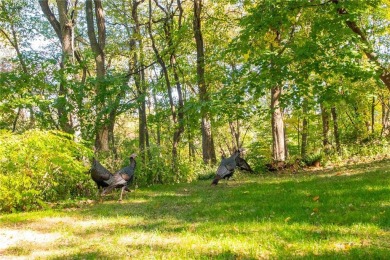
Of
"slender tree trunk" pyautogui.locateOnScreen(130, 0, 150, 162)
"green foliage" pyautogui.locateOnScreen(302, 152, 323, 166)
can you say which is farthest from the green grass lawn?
"slender tree trunk" pyautogui.locateOnScreen(130, 0, 150, 162)

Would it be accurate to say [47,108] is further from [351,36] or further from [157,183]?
[351,36]

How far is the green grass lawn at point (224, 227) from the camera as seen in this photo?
4.51 m

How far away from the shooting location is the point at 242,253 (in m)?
4.40

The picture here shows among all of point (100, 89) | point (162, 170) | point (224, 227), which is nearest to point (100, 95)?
point (100, 89)

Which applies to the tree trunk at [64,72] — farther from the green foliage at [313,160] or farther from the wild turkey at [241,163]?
the green foliage at [313,160]

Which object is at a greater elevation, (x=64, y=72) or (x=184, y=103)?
(x=64, y=72)

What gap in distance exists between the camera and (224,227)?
5.76 meters

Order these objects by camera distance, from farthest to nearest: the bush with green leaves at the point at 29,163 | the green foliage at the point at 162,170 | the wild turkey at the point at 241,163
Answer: the wild turkey at the point at 241,163 → the green foliage at the point at 162,170 → the bush with green leaves at the point at 29,163

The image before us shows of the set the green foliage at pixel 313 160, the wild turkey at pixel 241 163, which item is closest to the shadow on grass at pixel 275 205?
the wild turkey at pixel 241 163

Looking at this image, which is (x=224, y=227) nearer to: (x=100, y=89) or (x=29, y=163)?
(x=29, y=163)

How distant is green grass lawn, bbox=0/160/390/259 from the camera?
4.51 metres

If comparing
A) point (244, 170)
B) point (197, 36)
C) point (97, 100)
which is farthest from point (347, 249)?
point (197, 36)

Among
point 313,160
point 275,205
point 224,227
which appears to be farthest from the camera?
point 313,160

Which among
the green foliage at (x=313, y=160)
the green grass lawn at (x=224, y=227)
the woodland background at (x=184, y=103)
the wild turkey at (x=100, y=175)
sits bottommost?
the green grass lawn at (x=224, y=227)
